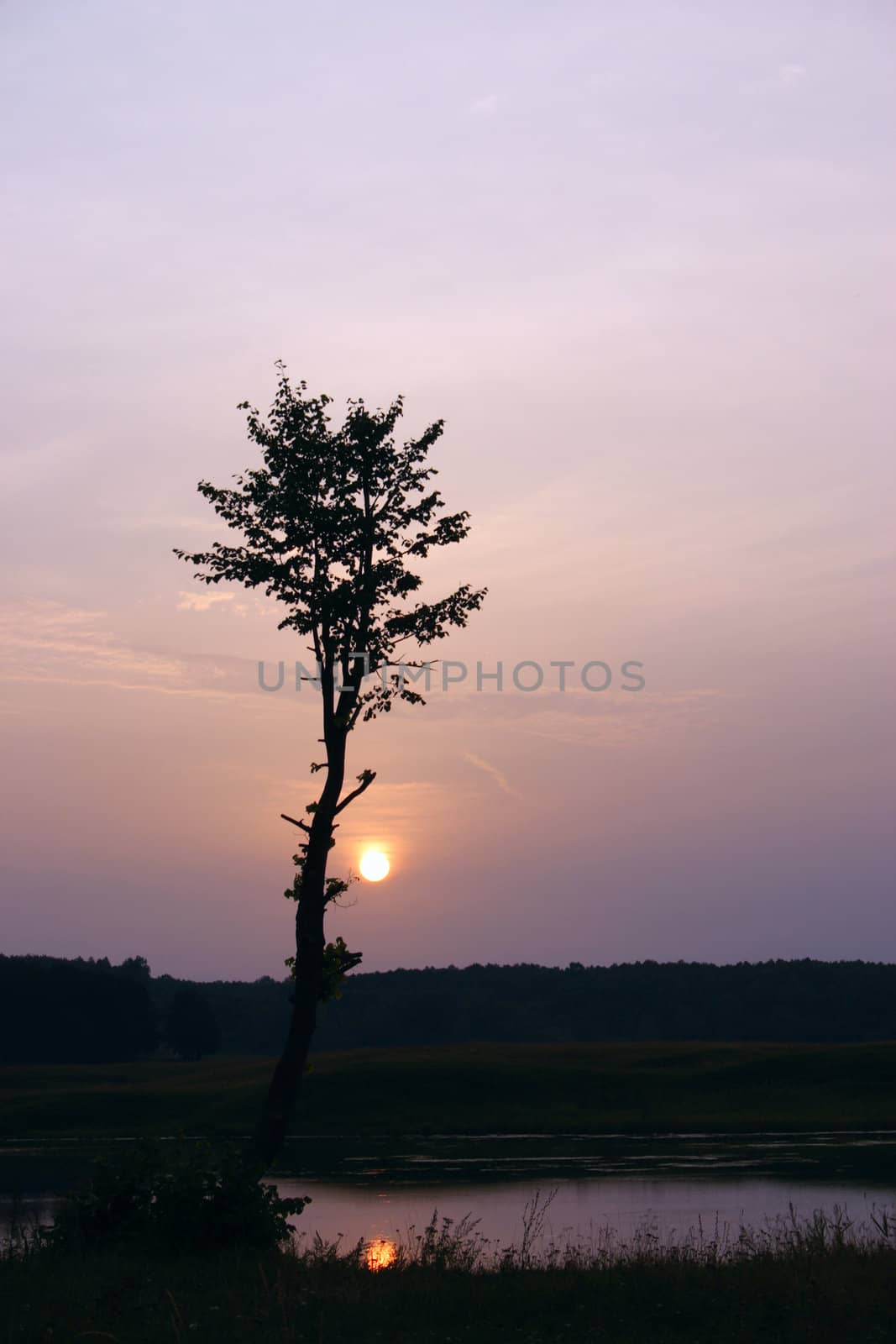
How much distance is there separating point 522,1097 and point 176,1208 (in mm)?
52272

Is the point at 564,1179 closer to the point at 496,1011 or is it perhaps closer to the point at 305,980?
the point at 305,980

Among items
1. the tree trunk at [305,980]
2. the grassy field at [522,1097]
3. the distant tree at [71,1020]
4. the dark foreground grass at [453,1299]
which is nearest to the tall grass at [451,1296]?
the dark foreground grass at [453,1299]

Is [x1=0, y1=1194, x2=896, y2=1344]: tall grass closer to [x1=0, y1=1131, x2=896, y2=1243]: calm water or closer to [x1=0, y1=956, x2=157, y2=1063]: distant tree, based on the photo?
[x1=0, y1=1131, x2=896, y2=1243]: calm water

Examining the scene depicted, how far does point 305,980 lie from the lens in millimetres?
20844

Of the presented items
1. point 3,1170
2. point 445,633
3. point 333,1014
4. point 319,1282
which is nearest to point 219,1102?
point 3,1170

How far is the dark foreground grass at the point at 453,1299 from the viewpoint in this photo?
41.5 feet

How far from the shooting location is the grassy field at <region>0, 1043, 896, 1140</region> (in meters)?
59.6

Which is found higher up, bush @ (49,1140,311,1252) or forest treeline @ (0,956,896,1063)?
bush @ (49,1140,311,1252)

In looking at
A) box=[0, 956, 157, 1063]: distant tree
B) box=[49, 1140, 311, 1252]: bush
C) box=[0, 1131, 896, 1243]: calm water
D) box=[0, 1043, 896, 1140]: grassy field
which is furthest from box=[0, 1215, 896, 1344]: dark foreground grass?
box=[0, 956, 157, 1063]: distant tree

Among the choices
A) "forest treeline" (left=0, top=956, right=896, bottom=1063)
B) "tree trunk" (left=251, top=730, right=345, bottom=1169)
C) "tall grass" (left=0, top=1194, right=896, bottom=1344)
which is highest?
"tree trunk" (left=251, top=730, right=345, bottom=1169)

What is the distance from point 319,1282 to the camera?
1474cm

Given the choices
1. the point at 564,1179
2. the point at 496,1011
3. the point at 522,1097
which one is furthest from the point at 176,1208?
the point at 496,1011

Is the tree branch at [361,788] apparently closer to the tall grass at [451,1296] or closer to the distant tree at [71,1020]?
the tall grass at [451,1296]

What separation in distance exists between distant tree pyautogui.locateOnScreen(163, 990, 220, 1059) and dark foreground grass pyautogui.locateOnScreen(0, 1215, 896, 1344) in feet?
413
